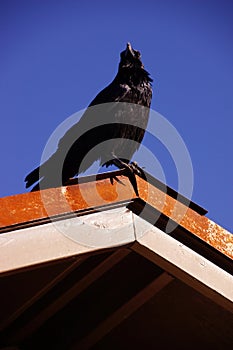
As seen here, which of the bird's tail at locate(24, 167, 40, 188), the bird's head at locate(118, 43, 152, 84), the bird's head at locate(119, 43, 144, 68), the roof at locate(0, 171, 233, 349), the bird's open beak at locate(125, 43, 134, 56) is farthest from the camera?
the bird's open beak at locate(125, 43, 134, 56)

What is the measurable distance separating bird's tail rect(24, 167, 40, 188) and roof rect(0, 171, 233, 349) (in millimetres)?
1162

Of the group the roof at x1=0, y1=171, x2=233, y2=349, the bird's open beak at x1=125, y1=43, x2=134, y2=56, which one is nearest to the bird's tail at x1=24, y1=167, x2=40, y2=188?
the roof at x1=0, y1=171, x2=233, y2=349

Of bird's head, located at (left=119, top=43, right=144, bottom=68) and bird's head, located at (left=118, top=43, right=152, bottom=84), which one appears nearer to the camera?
bird's head, located at (left=118, top=43, right=152, bottom=84)

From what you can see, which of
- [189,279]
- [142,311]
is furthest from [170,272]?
[142,311]

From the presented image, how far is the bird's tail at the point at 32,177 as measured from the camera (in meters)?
3.63

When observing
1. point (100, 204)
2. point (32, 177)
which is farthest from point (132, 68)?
point (100, 204)

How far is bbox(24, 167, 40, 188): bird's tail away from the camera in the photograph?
3629mm

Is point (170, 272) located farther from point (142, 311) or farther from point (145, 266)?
point (142, 311)

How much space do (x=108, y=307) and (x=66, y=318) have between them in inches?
7.5

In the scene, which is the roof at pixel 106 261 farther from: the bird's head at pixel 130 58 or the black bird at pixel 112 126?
the bird's head at pixel 130 58

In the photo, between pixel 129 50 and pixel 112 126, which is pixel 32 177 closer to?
pixel 112 126

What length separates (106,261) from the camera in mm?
2385

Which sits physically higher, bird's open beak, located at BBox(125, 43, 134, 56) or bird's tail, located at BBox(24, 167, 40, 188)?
bird's open beak, located at BBox(125, 43, 134, 56)

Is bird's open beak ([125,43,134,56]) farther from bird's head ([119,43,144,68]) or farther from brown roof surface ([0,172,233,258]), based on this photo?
brown roof surface ([0,172,233,258])
